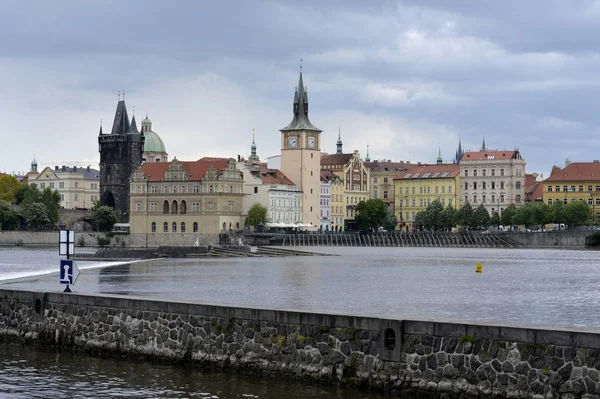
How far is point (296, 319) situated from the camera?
77.0 ft

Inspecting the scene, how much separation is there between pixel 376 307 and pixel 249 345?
1679 centimetres

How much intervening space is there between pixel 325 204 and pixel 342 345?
169500mm

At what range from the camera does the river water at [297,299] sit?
2339cm

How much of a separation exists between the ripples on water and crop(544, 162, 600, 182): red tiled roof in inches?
6230

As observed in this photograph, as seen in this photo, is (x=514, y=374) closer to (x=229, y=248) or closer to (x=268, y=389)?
(x=268, y=389)

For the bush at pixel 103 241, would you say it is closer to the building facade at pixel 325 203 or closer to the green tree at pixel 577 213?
the building facade at pixel 325 203

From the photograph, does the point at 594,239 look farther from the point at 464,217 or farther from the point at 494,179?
the point at 494,179

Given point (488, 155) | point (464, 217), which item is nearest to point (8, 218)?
point (464, 217)

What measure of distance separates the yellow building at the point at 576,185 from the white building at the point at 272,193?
39589mm

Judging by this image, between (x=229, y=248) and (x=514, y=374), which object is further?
(x=229, y=248)

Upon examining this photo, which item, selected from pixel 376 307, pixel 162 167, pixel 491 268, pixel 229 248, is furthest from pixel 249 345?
pixel 162 167

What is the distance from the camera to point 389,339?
2197 centimetres

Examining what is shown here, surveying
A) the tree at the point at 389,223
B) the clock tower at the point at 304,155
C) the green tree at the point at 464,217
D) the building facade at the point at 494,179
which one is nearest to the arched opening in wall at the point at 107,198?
the clock tower at the point at 304,155

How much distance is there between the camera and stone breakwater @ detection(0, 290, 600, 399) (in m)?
19.9
